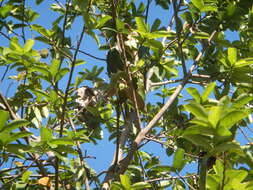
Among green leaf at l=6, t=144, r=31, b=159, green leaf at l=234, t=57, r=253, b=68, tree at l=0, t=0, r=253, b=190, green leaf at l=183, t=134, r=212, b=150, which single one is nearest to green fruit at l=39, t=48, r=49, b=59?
tree at l=0, t=0, r=253, b=190

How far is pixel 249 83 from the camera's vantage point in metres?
2.11

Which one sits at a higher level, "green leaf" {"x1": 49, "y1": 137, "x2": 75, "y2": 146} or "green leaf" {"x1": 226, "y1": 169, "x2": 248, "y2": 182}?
"green leaf" {"x1": 49, "y1": 137, "x2": 75, "y2": 146}

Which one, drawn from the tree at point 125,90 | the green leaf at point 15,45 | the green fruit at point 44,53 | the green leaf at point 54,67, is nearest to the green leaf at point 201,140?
the tree at point 125,90

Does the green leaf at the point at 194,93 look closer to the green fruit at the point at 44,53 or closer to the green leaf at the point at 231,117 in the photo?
the green leaf at the point at 231,117

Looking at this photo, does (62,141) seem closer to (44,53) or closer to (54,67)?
(54,67)

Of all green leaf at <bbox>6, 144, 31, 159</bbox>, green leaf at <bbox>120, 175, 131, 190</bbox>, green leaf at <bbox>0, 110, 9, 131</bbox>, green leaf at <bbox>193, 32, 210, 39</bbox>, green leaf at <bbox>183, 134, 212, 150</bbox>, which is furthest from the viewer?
green leaf at <bbox>193, 32, 210, 39</bbox>

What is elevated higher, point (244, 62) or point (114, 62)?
point (114, 62)

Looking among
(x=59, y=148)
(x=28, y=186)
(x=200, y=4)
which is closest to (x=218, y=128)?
(x=59, y=148)

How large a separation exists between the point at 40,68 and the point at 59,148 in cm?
51

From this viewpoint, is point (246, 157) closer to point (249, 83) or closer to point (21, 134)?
point (249, 83)

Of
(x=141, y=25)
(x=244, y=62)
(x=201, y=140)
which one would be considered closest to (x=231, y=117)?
(x=201, y=140)

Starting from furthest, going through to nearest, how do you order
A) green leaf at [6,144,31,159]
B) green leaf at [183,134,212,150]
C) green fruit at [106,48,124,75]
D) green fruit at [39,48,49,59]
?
green fruit at [39,48,49,59]
green fruit at [106,48,124,75]
green leaf at [6,144,31,159]
green leaf at [183,134,212,150]

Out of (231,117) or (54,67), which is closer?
(231,117)

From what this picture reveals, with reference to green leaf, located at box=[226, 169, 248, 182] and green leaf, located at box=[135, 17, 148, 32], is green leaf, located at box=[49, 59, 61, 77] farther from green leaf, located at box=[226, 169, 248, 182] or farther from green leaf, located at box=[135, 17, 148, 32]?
green leaf, located at box=[226, 169, 248, 182]
